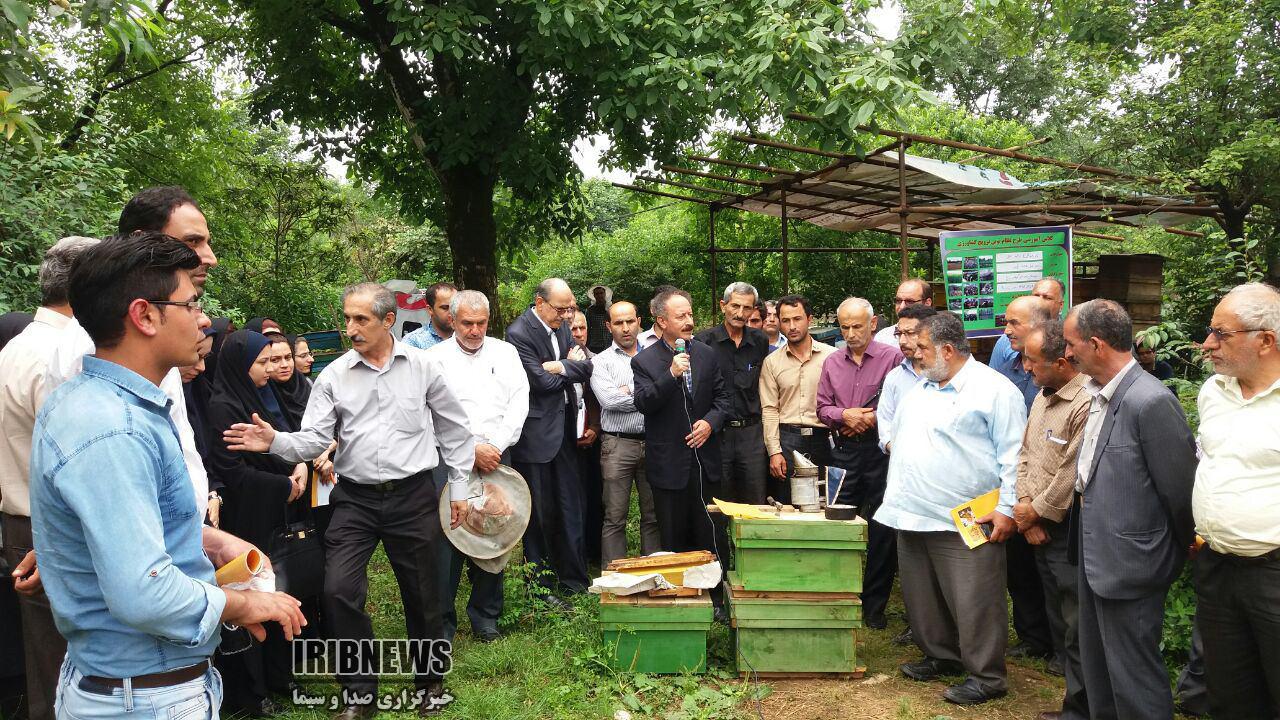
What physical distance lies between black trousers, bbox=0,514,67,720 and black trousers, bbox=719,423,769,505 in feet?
14.1

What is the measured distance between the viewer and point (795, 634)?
5.12 m

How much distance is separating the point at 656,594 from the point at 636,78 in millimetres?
5250

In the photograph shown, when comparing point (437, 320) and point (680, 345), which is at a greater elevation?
point (437, 320)

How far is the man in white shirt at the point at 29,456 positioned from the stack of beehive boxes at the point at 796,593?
10.9 ft

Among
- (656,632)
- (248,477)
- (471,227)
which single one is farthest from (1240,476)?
(471,227)

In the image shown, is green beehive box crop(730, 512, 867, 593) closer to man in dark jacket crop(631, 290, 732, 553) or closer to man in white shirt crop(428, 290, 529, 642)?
man in dark jacket crop(631, 290, 732, 553)

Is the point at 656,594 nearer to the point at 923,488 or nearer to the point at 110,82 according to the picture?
the point at 923,488

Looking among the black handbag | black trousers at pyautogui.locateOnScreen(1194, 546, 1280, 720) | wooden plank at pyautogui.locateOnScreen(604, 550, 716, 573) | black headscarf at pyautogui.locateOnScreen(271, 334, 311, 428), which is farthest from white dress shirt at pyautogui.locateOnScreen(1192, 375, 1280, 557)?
black headscarf at pyautogui.locateOnScreen(271, 334, 311, 428)

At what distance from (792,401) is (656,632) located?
7.47 feet

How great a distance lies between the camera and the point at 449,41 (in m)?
8.75

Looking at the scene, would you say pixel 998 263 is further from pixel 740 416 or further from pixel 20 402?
pixel 20 402

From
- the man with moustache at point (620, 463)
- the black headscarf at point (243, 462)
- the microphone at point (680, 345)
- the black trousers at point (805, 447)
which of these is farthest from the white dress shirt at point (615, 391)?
the black headscarf at point (243, 462)

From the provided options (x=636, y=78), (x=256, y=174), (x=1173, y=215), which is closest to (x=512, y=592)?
(x=636, y=78)

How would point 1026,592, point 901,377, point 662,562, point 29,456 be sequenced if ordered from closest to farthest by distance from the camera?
1. point 29,456
2. point 662,562
3. point 1026,592
4. point 901,377
